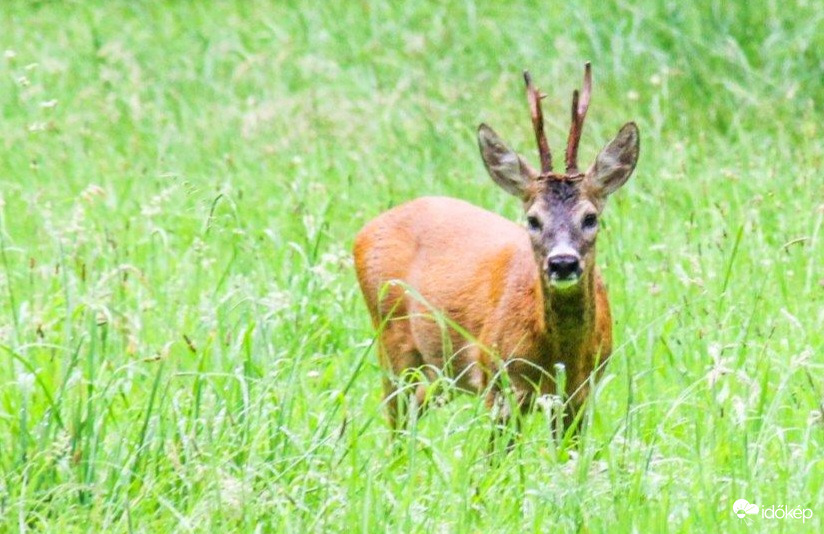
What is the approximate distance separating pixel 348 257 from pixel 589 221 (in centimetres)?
178

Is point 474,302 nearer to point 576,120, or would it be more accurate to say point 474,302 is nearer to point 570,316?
point 570,316

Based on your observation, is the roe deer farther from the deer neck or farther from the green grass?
the green grass

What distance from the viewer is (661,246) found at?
6148mm

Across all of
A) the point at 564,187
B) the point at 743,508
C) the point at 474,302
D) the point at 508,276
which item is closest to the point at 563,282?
the point at 564,187

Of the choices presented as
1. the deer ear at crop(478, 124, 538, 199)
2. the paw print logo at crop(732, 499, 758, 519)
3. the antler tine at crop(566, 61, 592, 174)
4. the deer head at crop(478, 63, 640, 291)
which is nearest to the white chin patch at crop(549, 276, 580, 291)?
the deer head at crop(478, 63, 640, 291)


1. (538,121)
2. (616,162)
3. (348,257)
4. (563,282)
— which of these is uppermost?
(538,121)

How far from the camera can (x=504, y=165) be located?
18.4 feet

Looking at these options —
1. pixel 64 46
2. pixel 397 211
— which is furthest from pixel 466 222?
pixel 64 46

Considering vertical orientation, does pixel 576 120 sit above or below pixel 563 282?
above

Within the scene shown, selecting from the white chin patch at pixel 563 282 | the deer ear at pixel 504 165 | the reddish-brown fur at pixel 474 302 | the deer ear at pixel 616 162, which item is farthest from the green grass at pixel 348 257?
the deer ear at pixel 504 165

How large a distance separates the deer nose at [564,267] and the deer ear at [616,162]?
459 millimetres

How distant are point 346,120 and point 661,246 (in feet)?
10.3

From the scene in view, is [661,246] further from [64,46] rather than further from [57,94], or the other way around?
[64,46]

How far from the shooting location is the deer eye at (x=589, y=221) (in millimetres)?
5238
